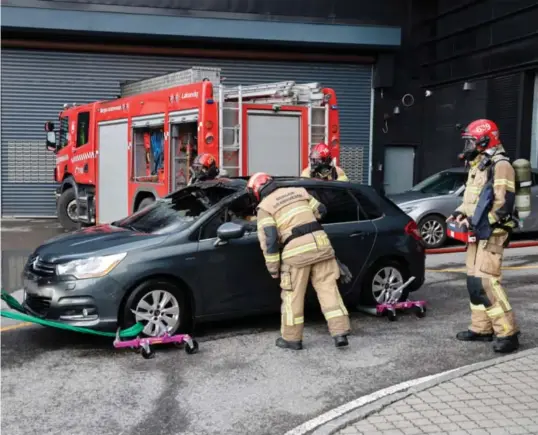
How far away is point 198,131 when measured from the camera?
10.6 meters

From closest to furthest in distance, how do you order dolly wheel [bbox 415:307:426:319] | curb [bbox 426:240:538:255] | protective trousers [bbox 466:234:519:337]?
protective trousers [bbox 466:234:519:337] → dolly wheel [bbox 415:307:426:319] → curb [bbox 426:240:538:255]

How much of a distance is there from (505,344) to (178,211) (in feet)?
10.9

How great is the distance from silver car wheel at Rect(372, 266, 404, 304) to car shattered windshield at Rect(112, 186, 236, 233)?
188 cm

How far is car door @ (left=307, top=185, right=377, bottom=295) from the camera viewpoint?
7344 mm

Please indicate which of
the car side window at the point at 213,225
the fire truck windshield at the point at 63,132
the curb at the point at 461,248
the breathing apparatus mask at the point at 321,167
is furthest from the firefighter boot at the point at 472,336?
the fire truck windshield at the point at 63,132

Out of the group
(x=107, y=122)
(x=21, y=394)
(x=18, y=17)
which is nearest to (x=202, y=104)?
(x=107, y=122)

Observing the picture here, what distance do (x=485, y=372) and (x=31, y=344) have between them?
13.1 feet

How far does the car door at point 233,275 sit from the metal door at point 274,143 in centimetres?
429

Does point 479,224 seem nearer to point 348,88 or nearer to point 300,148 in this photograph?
point 300,148

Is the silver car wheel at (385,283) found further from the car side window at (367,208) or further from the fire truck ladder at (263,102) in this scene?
the fire truck ladder at (263,102)

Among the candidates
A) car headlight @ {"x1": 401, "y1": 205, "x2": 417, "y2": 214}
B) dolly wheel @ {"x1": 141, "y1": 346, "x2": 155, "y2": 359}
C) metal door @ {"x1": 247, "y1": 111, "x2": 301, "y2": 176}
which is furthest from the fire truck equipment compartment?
dolly wheel @ {"x1": 141, "y1": 346, "x2": 155, "y2": 359}

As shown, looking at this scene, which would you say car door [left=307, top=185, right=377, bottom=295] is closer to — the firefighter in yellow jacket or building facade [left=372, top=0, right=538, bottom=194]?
the firefighter in yellow jacket

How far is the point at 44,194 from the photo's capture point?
63.7ft

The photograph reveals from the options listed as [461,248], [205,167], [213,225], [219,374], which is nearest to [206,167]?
[205,167]
